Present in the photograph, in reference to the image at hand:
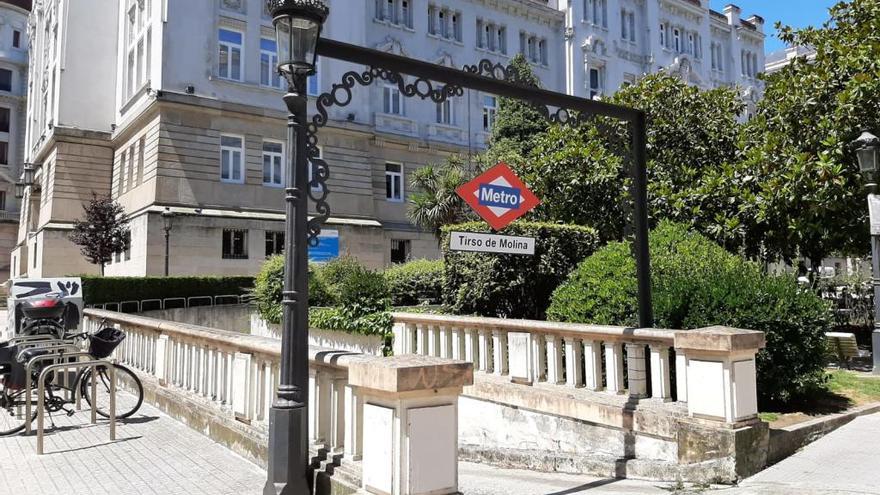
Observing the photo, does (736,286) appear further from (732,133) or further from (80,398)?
(732,133)

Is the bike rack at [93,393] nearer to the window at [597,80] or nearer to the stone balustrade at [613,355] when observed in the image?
the stone balustrade at [613,355]

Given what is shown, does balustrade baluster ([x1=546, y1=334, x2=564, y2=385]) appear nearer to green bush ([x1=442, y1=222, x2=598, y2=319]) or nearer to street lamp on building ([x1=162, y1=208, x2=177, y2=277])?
green bush ([x1=442, y1=222, x2=598, y2=319])

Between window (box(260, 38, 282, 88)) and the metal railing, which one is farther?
window (box(260, 38, 282, 88))

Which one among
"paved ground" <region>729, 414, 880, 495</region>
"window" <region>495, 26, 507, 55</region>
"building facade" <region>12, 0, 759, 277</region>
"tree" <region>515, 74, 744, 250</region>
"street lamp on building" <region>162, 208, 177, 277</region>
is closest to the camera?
"paved ground" <region>729, 414, 880, 495</region>

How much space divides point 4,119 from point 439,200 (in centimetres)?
5116

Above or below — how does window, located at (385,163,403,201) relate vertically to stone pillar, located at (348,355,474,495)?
above

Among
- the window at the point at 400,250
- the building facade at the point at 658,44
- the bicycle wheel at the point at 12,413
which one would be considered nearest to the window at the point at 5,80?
the window at the point at 400,250

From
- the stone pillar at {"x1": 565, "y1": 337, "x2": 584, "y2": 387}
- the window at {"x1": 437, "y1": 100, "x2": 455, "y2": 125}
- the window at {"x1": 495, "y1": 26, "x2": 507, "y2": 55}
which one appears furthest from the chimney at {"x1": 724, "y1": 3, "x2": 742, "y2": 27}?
the stone pillar at {"x1": 565, "y1": 337, "x2": 584, "y2": 387}

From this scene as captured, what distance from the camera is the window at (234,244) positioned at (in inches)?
1177

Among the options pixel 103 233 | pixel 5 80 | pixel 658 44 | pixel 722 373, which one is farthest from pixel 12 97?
pixel 722 373

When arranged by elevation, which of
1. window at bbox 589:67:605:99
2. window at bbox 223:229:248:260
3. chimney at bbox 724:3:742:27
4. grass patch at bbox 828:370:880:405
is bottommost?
grass patch at bbox 828:370:880:405

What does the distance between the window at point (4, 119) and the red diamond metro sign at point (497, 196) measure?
6529cm

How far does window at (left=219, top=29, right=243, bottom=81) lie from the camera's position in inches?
1235

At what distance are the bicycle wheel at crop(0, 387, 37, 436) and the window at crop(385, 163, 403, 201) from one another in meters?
29.1
